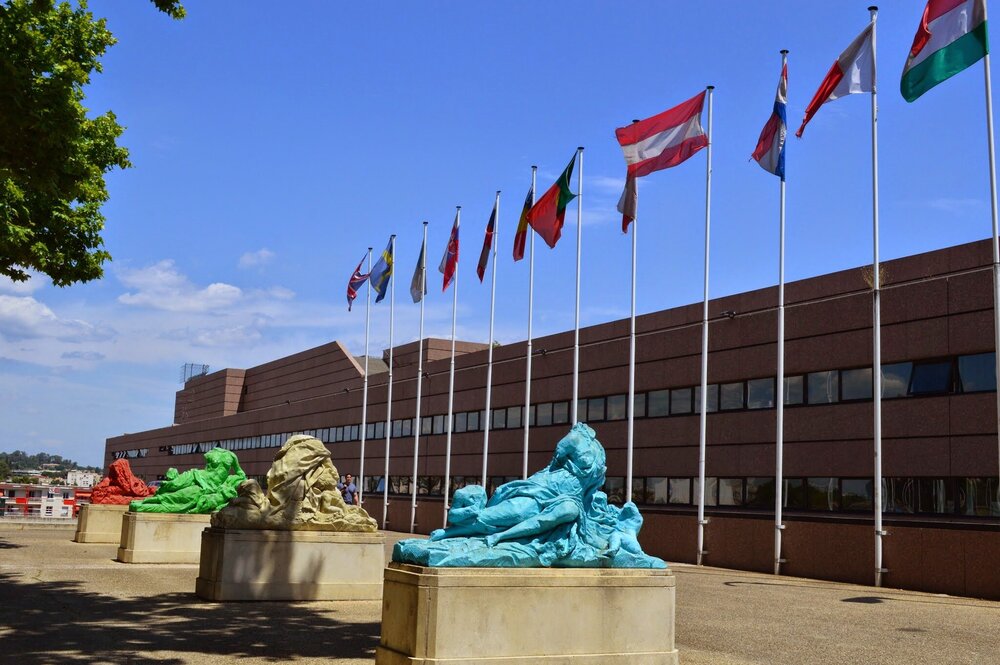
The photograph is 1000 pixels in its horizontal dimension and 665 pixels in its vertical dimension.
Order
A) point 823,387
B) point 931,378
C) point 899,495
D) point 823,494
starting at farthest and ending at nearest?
point 823,387
point 823,494
point 899,495
point 931,378

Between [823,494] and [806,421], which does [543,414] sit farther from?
[823,494]

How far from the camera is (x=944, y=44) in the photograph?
1775cm

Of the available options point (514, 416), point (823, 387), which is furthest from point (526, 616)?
point (514, 416)

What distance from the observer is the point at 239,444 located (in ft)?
214

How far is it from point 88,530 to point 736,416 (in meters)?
16.5

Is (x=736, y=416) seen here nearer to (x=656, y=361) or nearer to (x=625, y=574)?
(x=656, y=361)

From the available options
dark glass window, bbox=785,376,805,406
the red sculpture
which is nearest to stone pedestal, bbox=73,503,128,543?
the red sculpture

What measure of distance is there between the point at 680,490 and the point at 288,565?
47.3 ft

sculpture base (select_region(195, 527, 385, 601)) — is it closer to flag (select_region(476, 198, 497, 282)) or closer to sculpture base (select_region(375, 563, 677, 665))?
sculpture base (select_region(375, 563, 677, 665))

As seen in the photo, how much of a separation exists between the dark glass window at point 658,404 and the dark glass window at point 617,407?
113 cm

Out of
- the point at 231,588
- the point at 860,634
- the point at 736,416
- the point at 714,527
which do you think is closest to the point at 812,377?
the point at 736,416

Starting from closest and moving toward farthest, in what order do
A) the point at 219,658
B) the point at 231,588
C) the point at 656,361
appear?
1. the point at 219,658
2. the point at 231,588
3. the point at 656,361

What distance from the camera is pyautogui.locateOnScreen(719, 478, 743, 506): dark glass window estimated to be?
82.4ft

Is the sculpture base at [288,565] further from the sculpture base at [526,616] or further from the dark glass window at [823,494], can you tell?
the dark glass window at [823,494]
